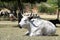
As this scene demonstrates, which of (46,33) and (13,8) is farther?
(13,8)

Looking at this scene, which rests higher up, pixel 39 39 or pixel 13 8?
pixel 39 39

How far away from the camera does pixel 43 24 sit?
14.7 m

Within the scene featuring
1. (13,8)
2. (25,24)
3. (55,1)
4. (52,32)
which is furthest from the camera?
(13,8)

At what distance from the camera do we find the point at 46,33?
15.0 metres

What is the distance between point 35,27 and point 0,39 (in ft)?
8.82

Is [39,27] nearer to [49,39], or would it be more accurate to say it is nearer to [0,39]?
[49,39]

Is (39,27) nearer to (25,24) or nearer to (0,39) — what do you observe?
(25,24)

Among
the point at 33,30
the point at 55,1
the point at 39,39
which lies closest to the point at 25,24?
the point at 33,30

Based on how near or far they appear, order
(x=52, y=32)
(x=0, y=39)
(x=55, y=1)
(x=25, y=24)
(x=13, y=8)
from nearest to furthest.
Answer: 1. (x=0, y=39)
2. (x=25, y=24)
3. (x=52, y=32)
4. (x=55, y=1)
5. (x=13, y=8)

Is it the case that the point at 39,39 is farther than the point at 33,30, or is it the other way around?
the point at 33,30

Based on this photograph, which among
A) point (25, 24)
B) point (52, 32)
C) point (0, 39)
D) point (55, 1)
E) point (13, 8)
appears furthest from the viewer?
point (13, 8)

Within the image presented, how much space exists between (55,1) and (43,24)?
51.2ft

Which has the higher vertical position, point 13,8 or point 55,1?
point 55,1

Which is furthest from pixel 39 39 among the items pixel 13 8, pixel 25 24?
pixel 13 8
